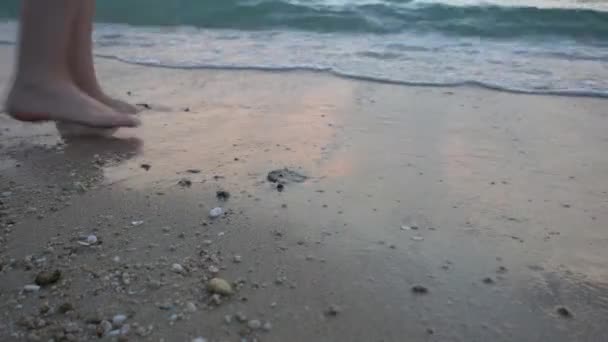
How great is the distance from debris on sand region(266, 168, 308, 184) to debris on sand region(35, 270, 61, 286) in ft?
2.58

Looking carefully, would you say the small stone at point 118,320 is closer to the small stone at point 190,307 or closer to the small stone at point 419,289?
the small stone at point 190,307

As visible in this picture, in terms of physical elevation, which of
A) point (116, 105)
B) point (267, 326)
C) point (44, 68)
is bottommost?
point (267, 326)

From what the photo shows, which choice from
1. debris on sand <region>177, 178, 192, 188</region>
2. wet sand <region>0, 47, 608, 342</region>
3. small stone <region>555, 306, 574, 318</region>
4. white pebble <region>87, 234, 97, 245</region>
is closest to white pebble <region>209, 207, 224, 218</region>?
wet sand <region>0, 47, 608, 342</region>

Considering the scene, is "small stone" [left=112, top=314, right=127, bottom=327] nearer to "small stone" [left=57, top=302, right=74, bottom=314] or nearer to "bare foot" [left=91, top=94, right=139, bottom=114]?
"small stone" [left=57, top=302, right=74, bottom=314]

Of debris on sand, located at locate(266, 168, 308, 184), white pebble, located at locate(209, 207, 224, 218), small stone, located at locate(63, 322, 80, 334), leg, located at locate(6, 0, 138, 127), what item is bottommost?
small stone, located at locate(63, 322, 80, 334)

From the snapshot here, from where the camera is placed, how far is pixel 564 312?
1.23 metres

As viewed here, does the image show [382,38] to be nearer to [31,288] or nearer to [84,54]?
[84,54]

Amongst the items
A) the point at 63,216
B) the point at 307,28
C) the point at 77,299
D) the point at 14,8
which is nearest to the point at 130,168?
the point at 63,216

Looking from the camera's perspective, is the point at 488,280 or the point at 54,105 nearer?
the point at 488,280

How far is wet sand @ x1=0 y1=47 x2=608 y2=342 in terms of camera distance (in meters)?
1.20

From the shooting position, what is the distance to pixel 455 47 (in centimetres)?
469

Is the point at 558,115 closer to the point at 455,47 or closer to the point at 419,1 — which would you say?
the point at 455,47

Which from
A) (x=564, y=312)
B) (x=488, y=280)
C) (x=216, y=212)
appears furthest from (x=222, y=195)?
(x=564, y=312)

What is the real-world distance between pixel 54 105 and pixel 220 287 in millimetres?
1137
